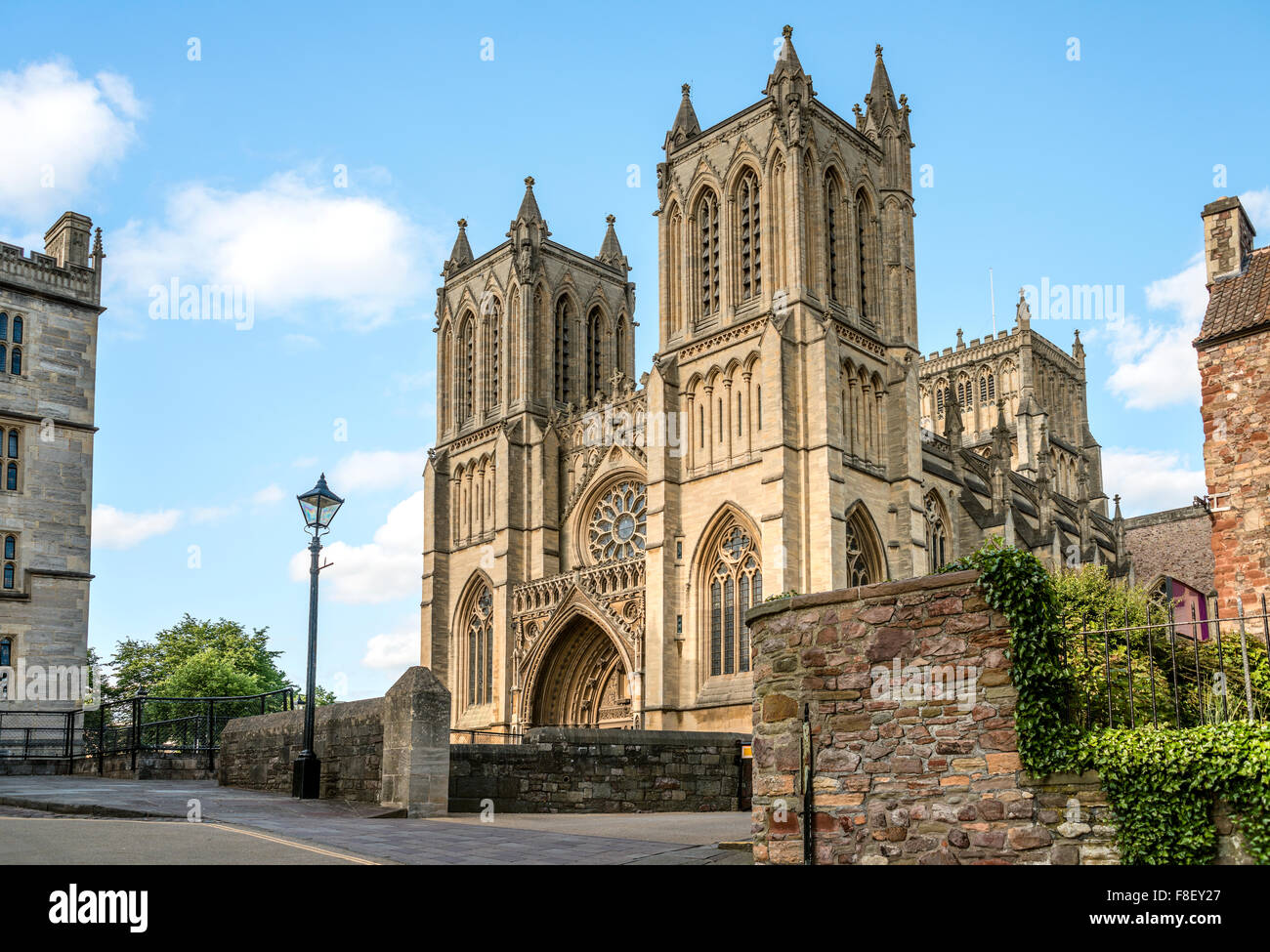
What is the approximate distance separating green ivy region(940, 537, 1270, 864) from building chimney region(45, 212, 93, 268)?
30.5 m

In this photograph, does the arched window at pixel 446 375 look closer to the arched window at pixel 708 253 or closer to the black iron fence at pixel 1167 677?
the arched window at pixel 708 253

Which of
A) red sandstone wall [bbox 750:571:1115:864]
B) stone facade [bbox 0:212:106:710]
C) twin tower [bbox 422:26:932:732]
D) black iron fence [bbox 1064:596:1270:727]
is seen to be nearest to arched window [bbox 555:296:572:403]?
twin tower [bbox 422:26:932:732]

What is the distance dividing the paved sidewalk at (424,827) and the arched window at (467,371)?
30664 millimetres

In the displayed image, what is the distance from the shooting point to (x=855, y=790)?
36.0 ft

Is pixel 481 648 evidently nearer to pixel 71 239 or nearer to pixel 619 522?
pixel 619 522

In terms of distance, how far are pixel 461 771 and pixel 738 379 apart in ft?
71.9

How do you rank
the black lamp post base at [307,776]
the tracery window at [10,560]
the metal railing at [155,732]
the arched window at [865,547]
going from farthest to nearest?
the arched window at [865,547]
the tracery window at [10,560]
the metal railing at [155,732]
the black lamp post base at [307,776]

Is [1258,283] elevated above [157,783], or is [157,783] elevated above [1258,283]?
[1258,283]

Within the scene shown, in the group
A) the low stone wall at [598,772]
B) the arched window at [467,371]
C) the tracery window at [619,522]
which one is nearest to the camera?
the low stone wall at [598,772]

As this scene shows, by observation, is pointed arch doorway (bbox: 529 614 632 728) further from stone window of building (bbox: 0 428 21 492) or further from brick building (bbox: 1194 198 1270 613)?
brick building (bbox: 1194 198 1270 613)

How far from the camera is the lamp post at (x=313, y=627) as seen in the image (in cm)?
1628

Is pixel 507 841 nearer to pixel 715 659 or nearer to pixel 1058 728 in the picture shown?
pixel 1058 728

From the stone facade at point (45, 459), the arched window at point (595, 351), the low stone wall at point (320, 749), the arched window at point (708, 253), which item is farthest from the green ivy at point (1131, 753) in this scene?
the arched window at point (595, 351)

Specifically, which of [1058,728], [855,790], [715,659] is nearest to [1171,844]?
[1058,728]
